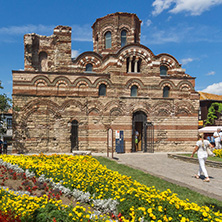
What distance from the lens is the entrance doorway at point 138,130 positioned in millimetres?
19188

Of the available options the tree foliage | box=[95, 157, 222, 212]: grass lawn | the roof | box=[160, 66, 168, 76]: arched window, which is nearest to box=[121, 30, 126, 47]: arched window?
box=[160, 66, 168, 76]: arched window

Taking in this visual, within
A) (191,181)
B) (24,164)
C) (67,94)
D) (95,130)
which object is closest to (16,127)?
(67,94)

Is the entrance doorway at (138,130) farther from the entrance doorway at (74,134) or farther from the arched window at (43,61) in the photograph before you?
the arched window at (43,61)

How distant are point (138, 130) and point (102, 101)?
436 cm

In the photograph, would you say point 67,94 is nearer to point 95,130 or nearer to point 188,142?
point 95,130

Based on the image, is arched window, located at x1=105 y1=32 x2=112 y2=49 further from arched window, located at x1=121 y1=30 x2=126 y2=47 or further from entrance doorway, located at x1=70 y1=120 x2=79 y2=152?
entrance doorway, located at x1=70 y1=120 x2=79 y2=152

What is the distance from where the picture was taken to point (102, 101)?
61.0 ft

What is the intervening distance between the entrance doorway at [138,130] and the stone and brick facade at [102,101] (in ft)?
0.29

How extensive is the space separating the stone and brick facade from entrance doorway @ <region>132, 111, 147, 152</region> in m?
0.09

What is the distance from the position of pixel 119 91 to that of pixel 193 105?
6.98 m

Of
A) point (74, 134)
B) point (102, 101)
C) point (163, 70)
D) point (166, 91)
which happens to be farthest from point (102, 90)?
point (163, 70)

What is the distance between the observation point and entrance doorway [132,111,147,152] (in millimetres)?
19188

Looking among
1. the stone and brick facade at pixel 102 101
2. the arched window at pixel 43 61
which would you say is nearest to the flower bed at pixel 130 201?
the stone and brick facade at pixel 102 101

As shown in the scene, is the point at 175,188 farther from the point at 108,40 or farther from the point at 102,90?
the point at 108,40
